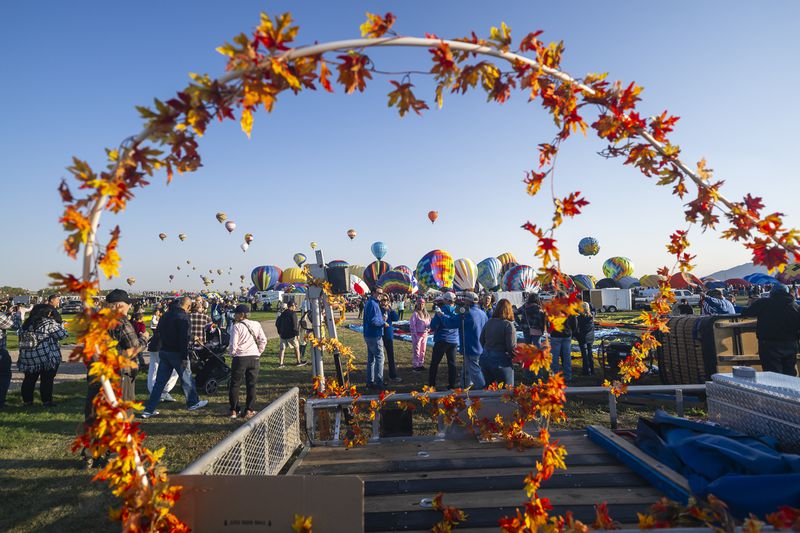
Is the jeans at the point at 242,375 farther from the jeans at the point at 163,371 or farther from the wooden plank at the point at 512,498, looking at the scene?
the wooden plank at the point at 512,498

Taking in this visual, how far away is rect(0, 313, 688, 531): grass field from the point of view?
14.2ft

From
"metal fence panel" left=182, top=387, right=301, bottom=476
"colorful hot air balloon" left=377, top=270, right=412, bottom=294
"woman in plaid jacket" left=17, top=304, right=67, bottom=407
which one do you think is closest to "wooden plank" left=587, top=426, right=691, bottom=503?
"metal fence panel" left=182, top=387, right=301, bottom=476

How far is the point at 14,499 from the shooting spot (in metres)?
4.61

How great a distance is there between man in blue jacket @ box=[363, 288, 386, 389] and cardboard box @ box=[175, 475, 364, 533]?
6687 mm

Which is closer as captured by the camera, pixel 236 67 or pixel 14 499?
pixel 236 67

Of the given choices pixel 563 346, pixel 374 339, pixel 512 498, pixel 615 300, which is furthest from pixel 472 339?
pixel 615 300

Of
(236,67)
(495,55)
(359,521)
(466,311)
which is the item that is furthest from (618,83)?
(466,311)

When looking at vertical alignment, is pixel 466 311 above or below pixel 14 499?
above

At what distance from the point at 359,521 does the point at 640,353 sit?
4.13m

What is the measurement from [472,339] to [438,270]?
35807mm

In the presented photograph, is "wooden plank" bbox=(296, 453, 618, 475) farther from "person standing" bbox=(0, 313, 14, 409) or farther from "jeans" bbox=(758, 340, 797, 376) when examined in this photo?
"person standing" bbox=(0, 313, 14, 409)

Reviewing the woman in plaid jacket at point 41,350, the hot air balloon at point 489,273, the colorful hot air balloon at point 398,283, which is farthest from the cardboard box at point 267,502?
the hot air balloon at point 489,273

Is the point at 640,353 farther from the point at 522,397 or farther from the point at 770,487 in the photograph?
the point at 770,487

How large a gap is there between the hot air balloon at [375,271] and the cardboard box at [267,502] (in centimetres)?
4923
